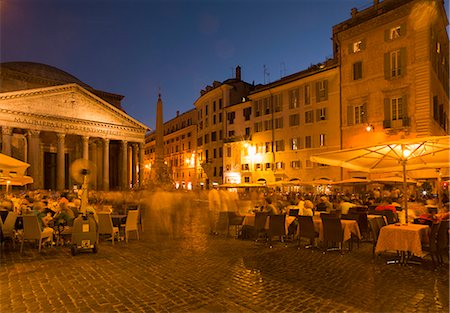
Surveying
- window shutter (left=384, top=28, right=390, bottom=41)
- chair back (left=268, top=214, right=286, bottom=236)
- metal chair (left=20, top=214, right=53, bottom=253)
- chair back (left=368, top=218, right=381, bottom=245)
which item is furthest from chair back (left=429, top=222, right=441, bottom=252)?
window shutter (left=384, top=28, right=390, bottom=41)

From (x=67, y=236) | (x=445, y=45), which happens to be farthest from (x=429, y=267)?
(x=445, y=45)

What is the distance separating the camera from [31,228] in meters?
8.79

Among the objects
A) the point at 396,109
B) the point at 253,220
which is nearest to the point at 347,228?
the point at 253,220

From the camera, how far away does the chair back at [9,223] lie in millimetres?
9422

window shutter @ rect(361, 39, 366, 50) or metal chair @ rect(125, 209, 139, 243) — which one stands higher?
window shutter @ rect(361, 39, 366, 50)

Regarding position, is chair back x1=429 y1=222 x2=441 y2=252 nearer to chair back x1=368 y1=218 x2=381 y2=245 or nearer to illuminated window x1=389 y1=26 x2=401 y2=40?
chair back x1=368 y1=218 x2=381 y2=245

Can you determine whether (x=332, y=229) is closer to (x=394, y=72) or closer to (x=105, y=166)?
(x=394, y=72)

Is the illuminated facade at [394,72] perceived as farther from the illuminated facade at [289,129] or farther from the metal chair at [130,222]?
the metal chair at [130,222]

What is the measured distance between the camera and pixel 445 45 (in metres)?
27.7

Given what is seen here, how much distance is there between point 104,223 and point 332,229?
6.26 meters

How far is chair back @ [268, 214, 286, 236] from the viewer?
31.2 feet

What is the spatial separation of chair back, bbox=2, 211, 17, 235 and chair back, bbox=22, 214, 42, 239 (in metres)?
1.02

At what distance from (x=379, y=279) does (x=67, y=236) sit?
8312 mm

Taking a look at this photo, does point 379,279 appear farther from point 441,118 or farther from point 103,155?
point 103,155
